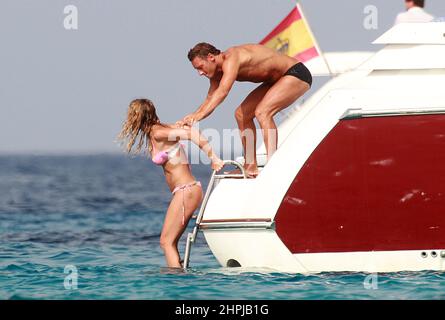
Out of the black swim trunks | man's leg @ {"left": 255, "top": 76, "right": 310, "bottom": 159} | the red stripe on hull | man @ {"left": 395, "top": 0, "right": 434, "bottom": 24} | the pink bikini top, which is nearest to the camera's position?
the red stripe on hull

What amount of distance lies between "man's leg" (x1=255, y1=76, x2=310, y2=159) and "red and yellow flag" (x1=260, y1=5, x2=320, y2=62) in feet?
30.0

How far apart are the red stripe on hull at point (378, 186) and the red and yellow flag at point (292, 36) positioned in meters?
10.1

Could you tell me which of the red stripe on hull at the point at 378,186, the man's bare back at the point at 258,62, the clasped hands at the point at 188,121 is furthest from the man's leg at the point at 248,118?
the red stripe on hull at the point at 378,186

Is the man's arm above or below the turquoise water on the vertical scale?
above

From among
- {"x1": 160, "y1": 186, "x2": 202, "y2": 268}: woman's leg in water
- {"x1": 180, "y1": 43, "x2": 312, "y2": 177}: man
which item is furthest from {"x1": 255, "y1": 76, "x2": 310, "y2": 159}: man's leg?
{"x1": 160, "y1": 186, "x2": 202, "y2": 268}: woman's leg in water

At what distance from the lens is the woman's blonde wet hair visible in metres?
13.4

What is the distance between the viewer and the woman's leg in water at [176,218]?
13492mm

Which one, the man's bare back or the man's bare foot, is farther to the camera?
the man's bare foot

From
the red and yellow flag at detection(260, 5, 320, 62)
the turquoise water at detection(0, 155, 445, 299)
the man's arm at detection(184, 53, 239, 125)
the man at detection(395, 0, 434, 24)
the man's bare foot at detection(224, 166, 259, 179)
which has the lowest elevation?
the turquoise water at detection(0, 155, 445, 299)

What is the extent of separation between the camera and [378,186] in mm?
12836

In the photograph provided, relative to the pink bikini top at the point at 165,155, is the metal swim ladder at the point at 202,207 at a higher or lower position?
lower

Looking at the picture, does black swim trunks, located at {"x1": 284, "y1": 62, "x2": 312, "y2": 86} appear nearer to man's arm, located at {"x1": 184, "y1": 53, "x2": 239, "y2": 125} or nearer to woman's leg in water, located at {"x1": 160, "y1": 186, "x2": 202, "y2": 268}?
man's arm, located at {"x1": 184, "y1": 53, "x2": 239, "y2": 125}

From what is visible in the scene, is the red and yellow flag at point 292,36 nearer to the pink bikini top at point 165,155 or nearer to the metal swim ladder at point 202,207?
the metal swim ladder at point 202,207

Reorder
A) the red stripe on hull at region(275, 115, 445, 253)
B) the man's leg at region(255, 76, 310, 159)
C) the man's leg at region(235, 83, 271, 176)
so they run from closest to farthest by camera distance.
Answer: the red stripe on hull at region(275, 115, 445, 253) → the man's leg at region(255, 76, 310, 159) → the man's leg at region(235, 83, 271, 176)
